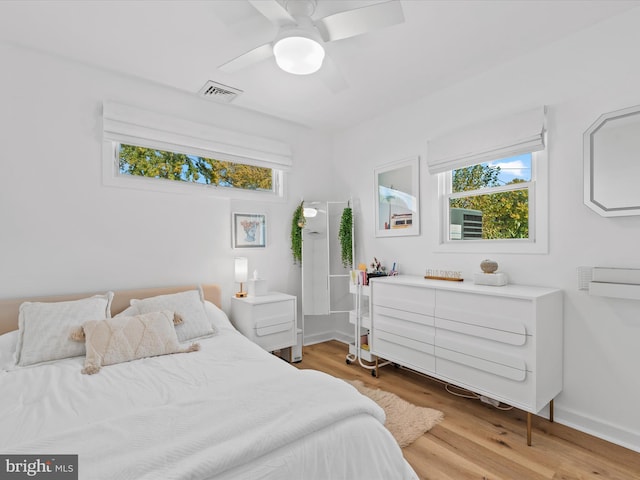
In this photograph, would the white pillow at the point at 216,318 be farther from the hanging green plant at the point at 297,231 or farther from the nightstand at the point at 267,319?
the hanging green plant at the point at 297,231

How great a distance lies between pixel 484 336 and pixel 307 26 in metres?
2.22

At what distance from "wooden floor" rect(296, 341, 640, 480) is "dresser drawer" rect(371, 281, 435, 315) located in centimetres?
71

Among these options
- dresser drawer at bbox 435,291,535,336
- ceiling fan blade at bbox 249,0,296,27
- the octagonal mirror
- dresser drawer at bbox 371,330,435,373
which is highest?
ceiling fan blade at bbox 249,0,296,27

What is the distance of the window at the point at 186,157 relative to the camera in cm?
279

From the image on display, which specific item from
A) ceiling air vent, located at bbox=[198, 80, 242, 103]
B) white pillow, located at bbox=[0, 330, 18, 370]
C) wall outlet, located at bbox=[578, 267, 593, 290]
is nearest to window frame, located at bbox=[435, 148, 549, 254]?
wall outlet, located at bbox=[578, 267, 593, 290]

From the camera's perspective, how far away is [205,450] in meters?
1.05

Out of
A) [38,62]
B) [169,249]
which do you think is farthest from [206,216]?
[38,62]

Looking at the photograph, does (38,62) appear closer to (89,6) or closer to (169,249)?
(89,6)

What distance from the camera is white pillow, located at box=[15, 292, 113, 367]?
2.01 metres

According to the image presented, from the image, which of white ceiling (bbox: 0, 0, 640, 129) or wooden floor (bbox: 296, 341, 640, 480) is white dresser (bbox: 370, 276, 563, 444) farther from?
white ceiling (bbox: 0, 0, 640, 129)

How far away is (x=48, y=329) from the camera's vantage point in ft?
6.84

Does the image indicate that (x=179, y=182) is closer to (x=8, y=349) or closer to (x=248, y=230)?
(x=248, y=230)

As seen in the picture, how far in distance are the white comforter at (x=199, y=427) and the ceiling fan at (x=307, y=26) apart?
1681mm

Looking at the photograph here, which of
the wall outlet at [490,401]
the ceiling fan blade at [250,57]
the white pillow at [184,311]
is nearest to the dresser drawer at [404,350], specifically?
the wall outlet at [490,401]
